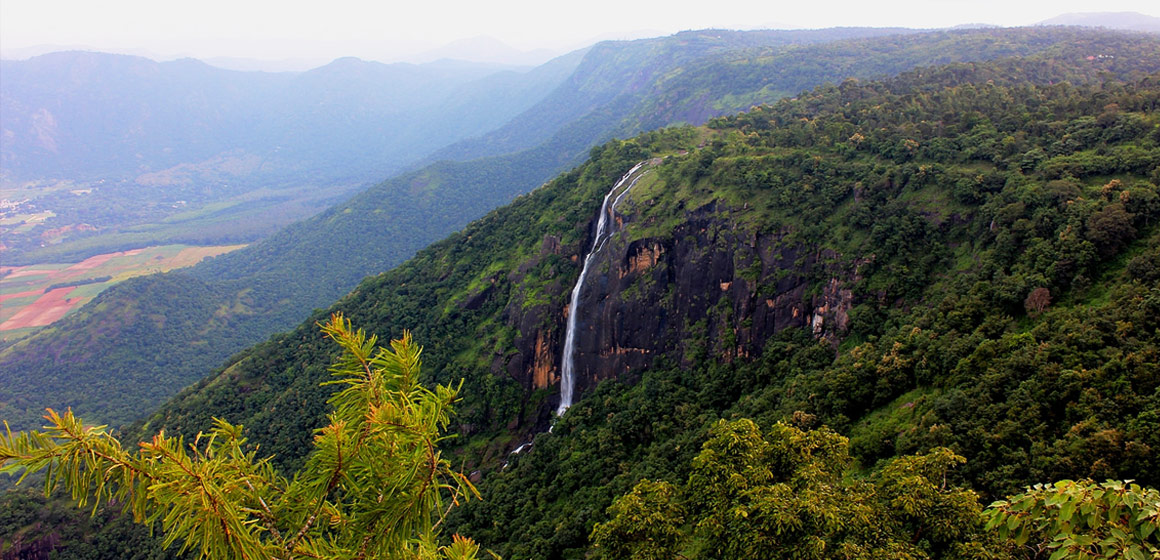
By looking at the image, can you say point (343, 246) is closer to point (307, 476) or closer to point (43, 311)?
point (43, 311)

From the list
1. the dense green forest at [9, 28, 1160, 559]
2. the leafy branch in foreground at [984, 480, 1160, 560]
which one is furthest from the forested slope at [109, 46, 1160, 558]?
the leafy branch in foreground at [984, 480, 1160, 560]

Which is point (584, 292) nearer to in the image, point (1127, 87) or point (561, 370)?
point (561, 370)

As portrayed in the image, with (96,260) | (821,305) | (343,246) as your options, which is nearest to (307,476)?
(821,305)

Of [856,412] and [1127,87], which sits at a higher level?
[1127,87]

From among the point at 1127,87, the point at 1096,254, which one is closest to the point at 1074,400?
the point at 1096,254

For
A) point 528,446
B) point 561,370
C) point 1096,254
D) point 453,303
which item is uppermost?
point 1096,254

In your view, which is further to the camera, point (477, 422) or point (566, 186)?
point (566, 186)

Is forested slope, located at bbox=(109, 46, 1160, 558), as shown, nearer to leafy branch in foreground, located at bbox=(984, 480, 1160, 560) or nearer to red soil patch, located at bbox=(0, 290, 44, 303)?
leafy branch in foreground, located at bbox=(984, 480, 1160, 560)

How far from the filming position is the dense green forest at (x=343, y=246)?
9469 cm

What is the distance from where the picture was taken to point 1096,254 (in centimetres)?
2403

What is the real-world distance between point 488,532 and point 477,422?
16.4 metres

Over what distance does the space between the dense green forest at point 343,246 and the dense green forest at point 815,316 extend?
4473 cm

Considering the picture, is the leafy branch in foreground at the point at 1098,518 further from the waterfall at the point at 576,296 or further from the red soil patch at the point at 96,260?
the red soil patch at the point at 96,260

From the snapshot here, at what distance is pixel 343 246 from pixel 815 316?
127401 millimetres
